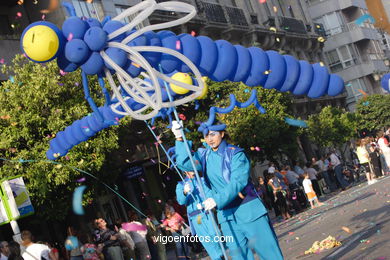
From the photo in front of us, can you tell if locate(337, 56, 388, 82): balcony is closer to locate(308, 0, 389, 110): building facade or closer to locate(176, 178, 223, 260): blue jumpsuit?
locate(308, 0, 389, 110): building facade

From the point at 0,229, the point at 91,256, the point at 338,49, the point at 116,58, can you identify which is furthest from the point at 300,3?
the point at 116,58

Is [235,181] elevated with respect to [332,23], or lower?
lower

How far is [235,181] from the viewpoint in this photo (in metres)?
7.67

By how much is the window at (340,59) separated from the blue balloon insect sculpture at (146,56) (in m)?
48.4

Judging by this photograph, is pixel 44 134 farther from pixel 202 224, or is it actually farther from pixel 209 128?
pixel 209 128

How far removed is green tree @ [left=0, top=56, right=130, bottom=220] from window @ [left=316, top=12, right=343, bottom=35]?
136 feet

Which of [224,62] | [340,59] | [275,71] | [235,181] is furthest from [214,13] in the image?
[235,181]

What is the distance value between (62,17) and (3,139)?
967 centimetres

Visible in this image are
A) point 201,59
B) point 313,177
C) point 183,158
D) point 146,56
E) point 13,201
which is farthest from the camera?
point 313,177

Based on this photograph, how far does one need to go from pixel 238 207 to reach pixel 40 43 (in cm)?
265

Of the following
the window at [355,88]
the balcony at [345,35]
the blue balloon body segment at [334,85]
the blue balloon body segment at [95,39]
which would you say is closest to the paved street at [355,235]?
the blue balloon body segment at [334,85]

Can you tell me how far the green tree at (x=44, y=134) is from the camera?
57.6 ft

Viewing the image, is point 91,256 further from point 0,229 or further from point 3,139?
point 0,229

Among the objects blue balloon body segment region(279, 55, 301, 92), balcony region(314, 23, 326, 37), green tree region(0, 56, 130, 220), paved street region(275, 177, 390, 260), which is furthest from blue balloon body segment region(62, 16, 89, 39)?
balcony region(314, 23, 326, 37)
